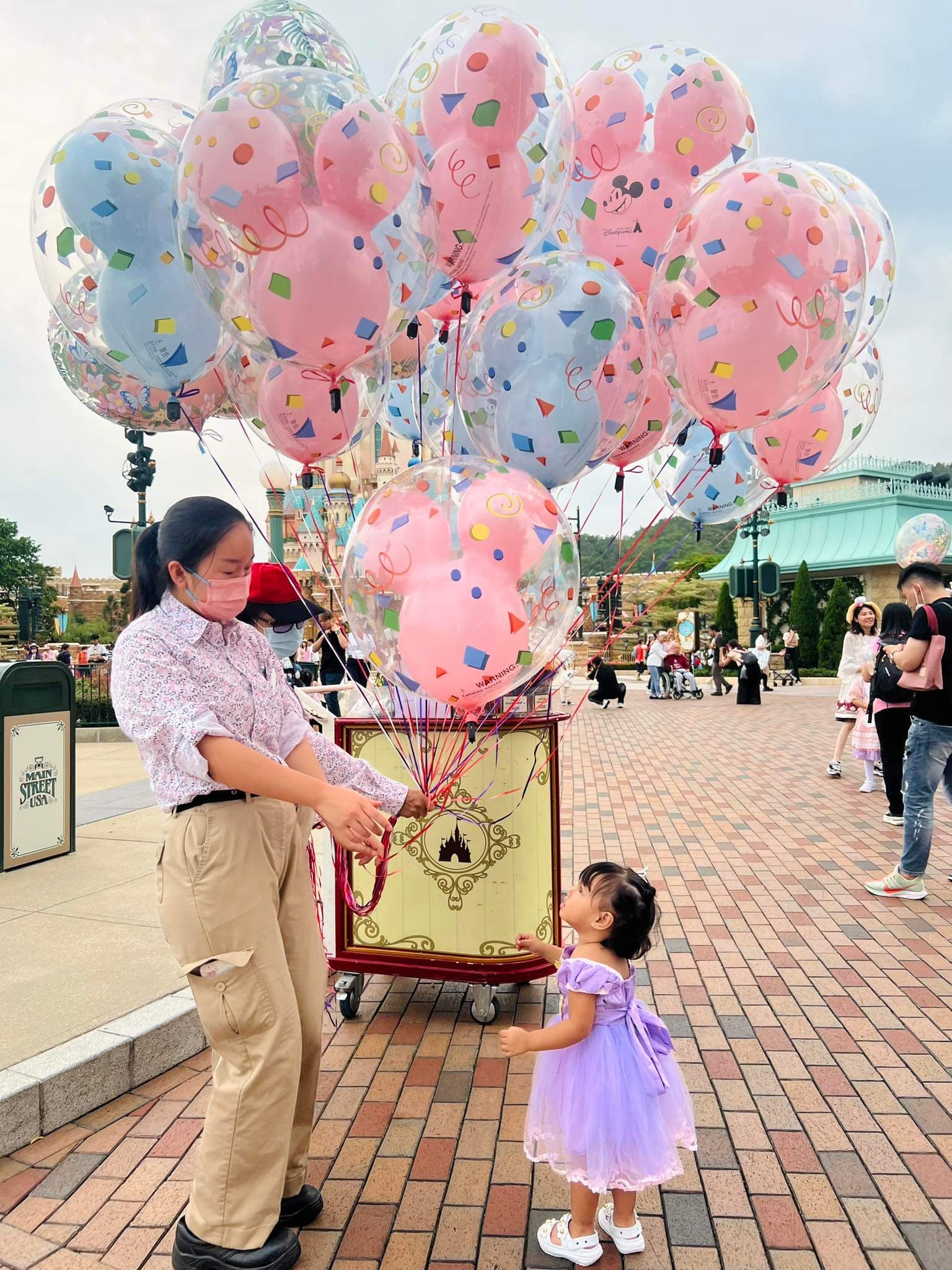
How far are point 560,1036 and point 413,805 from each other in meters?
0.71

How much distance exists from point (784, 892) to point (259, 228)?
4.31m

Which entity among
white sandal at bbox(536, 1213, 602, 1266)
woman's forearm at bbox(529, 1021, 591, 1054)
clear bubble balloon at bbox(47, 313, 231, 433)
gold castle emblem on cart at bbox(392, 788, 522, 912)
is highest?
clear bubble balloon at bbox(47, 313, 231, 433)

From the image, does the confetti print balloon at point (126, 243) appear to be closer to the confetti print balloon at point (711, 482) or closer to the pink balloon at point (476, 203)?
the pink balloon at point (476, 203)

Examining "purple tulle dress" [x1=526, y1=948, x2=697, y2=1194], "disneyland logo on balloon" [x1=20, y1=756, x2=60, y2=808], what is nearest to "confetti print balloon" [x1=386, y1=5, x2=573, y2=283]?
"purple tulle dress" [x1=526, y1=948, x2=697, y2=1194]

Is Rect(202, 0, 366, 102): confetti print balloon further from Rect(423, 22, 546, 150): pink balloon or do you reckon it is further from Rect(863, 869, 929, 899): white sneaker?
Rect(863, 869, 929, 899): white sneaker

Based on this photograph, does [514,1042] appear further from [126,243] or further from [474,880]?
[126,243]

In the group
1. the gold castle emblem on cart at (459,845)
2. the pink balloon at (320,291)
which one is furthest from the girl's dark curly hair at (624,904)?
the pink balloon at (320,291)

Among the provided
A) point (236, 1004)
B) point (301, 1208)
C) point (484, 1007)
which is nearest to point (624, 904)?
point (236, 1004)

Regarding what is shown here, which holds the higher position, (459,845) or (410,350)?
(410,350)

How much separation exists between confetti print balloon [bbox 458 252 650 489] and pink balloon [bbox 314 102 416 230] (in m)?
0.60

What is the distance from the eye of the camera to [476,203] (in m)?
2.56

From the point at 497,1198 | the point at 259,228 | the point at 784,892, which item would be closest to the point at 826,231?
the point at 259,228

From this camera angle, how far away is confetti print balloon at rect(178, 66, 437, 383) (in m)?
2.15

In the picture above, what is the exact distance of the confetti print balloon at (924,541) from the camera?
5805 millimetres
